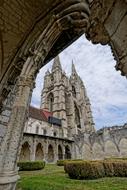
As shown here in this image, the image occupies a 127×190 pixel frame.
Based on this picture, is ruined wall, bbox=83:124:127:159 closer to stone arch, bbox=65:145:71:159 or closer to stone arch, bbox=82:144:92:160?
stone arch, bbox=82:144:92:160

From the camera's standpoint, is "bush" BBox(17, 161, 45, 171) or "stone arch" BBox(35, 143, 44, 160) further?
"stone arch" BBox(35, 143, 44, 160)

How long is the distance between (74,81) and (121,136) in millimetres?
30758

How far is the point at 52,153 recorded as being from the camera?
29484 mm

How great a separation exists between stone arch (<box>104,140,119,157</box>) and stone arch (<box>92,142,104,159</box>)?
1.18 metres

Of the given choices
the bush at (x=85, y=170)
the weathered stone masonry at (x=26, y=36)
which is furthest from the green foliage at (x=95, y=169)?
the weathered stone masonry at (x=26, y=36)

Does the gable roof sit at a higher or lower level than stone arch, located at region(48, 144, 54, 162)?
higher

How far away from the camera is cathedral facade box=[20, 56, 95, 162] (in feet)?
87.9

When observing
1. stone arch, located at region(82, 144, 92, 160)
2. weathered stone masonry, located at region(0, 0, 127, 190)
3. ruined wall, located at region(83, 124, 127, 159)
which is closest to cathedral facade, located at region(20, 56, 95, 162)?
stone arch, located at region(82, 144, 92, 160)

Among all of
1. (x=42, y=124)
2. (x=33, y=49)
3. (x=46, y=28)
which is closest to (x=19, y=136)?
(x=33, y=49)

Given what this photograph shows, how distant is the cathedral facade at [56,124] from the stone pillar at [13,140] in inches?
876

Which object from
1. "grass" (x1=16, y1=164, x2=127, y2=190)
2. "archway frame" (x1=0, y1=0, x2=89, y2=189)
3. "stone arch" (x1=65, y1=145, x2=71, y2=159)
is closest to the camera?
"archway frame" (x1=0, y1=0, x2=89, y2=189)

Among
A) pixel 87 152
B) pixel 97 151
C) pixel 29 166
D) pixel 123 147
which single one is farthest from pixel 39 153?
pixel 123 147

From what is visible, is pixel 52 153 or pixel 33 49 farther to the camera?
pixel 52 153

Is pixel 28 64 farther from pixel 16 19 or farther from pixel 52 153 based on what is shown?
pixel 52 153
